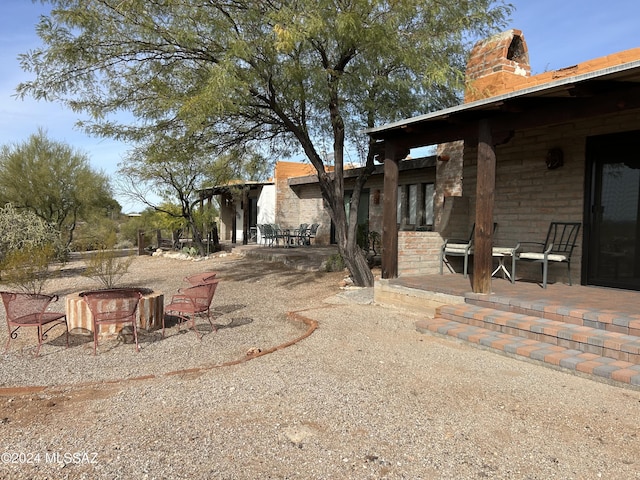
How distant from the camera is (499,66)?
26.1 feet

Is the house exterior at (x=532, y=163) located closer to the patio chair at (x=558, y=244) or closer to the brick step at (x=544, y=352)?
the patio chair at (x=558, y=244)

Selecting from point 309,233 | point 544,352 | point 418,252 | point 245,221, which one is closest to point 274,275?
point 418,252

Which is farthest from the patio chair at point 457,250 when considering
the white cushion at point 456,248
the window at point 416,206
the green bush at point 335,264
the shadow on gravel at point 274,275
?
the window at point 416,206

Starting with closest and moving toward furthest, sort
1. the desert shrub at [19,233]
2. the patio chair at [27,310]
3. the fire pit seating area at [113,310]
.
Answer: the patio chair at [27,310] < the fire pit seating area at [113,310] < the desert shrub at [19,233]

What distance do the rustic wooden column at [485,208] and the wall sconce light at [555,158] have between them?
1782 mm

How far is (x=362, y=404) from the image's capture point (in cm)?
338

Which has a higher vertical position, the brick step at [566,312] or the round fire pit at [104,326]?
the brick step at [566,312]

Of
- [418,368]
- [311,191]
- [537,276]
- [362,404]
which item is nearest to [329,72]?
[537,276]

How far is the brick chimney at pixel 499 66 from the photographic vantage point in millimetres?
7898

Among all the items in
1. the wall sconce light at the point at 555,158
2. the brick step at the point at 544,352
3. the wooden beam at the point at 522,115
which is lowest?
the brick step at the point at 544,352

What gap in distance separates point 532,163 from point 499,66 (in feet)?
6.25

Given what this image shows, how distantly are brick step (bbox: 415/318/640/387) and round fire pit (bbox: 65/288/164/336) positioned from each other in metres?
3.36

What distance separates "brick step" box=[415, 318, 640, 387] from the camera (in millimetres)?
3779

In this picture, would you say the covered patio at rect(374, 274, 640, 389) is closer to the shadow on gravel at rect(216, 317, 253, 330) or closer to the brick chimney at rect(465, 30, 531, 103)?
the shadow on gravel at rect(216, 317, 253, 330)
